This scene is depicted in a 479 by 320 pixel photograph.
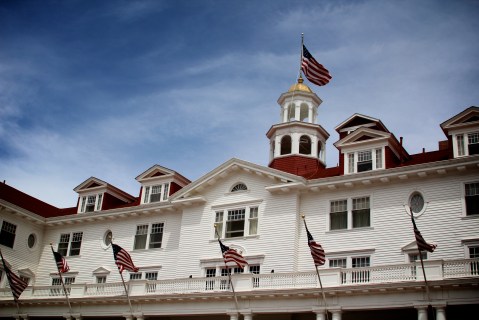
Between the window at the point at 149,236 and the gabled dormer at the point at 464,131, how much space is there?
19.9m

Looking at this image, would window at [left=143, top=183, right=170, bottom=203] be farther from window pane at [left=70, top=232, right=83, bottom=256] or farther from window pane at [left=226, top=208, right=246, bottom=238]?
window pane at [left=226, top=208, right=246, bottom=238]

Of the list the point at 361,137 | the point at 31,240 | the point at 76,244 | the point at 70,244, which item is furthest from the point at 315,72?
the point at 31,240

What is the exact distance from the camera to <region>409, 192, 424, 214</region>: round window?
33.7 metres

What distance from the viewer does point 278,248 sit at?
3653 cm

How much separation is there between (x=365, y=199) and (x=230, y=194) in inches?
348

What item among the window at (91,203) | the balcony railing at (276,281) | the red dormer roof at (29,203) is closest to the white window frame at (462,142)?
the balcony railing at (276,281)

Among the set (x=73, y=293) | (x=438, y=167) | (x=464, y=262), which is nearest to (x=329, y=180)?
(x=438, y=167)

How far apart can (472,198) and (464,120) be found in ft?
14.1

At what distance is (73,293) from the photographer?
1593 inches

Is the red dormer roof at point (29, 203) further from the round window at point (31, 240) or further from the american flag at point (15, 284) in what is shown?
the american flag at point (15, 284)

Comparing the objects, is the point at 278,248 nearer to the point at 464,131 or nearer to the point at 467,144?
the point at 467,144

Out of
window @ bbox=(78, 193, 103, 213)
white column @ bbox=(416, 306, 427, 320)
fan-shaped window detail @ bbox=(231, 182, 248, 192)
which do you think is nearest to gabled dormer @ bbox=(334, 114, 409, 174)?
fan-shaped window detail @ bbox=(231, 182, 248, 192)

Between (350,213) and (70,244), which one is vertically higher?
(350,213)

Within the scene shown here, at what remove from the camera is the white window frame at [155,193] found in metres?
43.5
